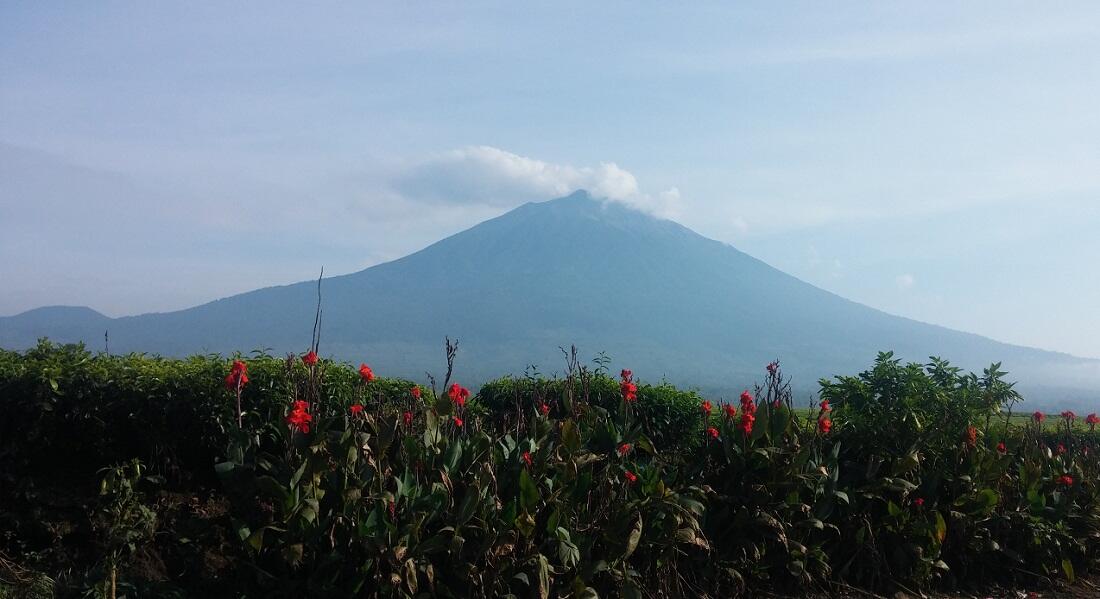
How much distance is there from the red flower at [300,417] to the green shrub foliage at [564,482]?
0.7 inches

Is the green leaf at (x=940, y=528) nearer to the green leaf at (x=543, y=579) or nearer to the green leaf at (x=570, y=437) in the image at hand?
the green leaf at (x=570, y=437)

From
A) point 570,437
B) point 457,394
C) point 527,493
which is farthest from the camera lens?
point 457,394

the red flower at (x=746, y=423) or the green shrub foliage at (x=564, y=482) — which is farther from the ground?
the red flower at (x=746, y=423)

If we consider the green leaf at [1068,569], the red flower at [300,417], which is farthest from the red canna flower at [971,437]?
the red flower at [300,417]

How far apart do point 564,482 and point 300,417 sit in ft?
5.37

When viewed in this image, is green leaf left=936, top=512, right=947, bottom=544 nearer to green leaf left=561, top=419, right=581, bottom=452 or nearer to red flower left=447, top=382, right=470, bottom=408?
green leaf left=561, top=419, right=581, bottom=452

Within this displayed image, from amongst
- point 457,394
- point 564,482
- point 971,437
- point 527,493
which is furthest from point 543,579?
point 971,437

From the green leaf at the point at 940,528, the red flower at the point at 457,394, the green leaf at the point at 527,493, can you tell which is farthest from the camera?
the green leaf at the point at 940,528

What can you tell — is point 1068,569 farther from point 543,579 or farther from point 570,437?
point 543,579

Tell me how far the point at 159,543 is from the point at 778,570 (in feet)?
13.4

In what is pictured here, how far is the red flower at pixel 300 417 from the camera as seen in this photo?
487 cm

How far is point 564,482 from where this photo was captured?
18.0 ft

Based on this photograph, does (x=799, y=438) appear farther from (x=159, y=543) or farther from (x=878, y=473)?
(x=159, y=543)

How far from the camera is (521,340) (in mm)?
179500
